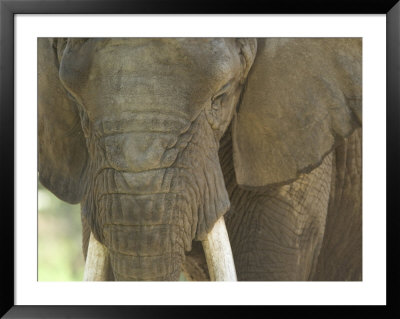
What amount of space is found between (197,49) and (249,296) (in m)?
0.75

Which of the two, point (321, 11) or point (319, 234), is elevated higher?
point (321, 11)

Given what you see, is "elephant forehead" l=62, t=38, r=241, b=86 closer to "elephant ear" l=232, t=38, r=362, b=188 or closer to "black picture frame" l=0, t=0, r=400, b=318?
"black picture frame" l=0, t=0, r=400, b=318

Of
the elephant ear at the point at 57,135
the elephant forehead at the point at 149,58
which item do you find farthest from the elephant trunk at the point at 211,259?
the elephant forehead at the point at 149,58

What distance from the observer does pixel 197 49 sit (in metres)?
2.97

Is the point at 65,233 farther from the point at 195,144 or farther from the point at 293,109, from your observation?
the point at 195,144

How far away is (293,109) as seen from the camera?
130 inches

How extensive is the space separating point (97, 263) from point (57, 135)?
1.79 feet

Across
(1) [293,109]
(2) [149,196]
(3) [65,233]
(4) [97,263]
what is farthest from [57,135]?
(3) [65,233]

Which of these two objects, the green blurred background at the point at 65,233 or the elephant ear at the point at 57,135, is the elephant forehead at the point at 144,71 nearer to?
the elephant ear at the point at 57,135

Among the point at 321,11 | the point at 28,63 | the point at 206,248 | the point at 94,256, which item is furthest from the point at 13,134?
the point at 321,11

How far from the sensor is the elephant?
115 inches

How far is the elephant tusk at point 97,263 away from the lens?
10.1 ft

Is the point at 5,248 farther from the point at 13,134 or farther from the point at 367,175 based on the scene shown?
the point at 367,175

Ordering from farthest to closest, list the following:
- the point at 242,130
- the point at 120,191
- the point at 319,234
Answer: the point at 319,234 → the point at 242,130 → the point at 120,191
